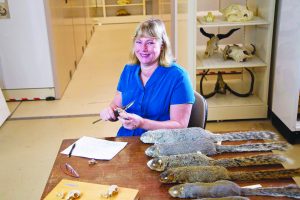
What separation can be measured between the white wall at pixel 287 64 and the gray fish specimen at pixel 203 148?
4.79 feet

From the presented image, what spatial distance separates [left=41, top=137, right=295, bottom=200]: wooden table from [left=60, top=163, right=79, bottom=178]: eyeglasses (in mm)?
14

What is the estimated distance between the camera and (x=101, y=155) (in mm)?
1501

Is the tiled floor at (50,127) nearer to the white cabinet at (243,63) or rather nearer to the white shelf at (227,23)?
the white cabinet at (243,63)

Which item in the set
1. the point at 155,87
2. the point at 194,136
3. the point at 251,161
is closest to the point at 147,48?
the point at 155,87

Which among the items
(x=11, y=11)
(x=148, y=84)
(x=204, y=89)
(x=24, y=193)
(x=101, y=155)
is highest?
(x=11, y=11)

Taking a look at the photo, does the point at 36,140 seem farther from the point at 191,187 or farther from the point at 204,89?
the point at 191,187

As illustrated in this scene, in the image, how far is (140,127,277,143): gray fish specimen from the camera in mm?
1498

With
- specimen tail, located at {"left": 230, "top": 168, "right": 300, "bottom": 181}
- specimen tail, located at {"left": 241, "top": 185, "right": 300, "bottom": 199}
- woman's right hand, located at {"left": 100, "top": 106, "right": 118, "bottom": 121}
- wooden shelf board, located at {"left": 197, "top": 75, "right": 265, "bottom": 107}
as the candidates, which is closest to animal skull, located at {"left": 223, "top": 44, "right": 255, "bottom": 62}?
wooden shelf board, located at {"left": 197, "top": 75, "right": 265, "bottom": 107}

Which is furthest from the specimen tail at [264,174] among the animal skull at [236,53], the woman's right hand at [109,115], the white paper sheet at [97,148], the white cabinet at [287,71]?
the animal skull at [236,53]

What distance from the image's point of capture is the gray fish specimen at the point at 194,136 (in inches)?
59.0

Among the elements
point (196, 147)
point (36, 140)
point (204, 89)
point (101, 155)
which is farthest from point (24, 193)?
point (204, 89)

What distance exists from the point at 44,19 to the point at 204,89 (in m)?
1.82

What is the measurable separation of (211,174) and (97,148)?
0.54 metres

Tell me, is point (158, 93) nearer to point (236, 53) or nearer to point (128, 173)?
point (128, 173)
